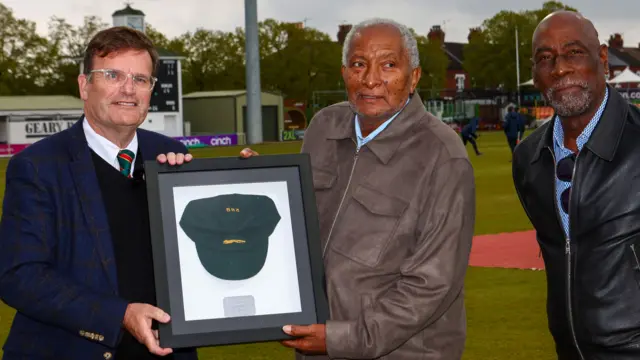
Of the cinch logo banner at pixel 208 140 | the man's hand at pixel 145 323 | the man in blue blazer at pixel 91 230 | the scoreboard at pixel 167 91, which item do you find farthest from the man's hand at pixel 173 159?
the scoreboard at pixel 167 91

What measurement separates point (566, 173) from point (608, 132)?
0.22 m

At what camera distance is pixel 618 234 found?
368 centimetres

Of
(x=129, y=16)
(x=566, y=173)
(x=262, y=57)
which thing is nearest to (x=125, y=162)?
(x=566, y=173)

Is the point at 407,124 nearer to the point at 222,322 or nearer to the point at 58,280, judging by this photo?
the point at 222,322

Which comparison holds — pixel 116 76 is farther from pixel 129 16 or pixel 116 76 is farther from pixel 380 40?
pixel 129 16

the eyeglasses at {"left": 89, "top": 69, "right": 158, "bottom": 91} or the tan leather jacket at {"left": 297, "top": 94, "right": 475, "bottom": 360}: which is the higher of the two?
the eyeglasses at {"left": 89, "top": 69, "right": 158, "bottom": 91}

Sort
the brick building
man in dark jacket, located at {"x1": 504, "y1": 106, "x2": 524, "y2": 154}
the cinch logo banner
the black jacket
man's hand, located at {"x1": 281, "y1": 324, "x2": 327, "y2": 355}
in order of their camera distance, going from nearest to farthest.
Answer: man's hand, located at {"x1": 281, "y1": 324, "x2": 327, "y2": 355}
the black jacket
man in dark jacket, located at {"x1": 504, "y1": 106, "x2": 524, "y2": 154}
the cinch logo banner
the brick building

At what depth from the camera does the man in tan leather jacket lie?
3.48 metres

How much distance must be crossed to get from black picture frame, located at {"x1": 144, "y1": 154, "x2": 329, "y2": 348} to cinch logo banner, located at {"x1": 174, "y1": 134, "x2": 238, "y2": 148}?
177ft

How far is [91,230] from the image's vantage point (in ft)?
11.5

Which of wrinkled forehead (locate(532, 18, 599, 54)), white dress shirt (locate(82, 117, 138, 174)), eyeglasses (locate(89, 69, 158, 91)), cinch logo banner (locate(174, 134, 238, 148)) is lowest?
cinch logo banner (locate(174, 134, 238, 148))

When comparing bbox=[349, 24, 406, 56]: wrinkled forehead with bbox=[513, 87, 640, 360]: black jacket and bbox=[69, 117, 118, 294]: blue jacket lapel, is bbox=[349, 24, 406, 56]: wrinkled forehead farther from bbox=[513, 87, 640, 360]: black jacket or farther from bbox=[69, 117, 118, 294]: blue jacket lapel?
bbox=[69, 117, 118, 294]: blue jacket lapel

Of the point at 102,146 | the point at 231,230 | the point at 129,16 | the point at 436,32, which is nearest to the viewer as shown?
the point at 231,230

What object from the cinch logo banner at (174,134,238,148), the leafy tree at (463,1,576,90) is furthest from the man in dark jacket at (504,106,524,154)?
the leafy tree at (463,1,576,90)
